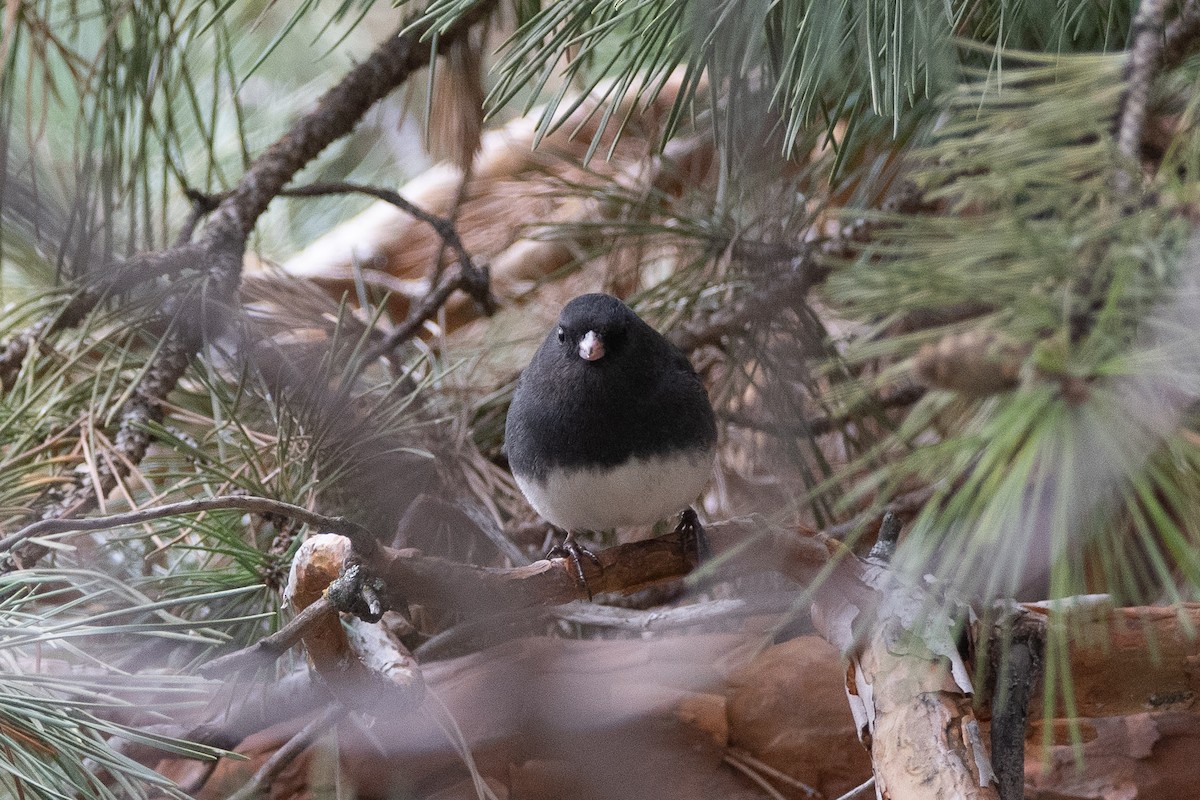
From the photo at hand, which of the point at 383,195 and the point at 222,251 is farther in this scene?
the point at 383,195

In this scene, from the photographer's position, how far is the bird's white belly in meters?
1.41

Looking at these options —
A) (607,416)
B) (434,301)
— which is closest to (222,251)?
(434,301)

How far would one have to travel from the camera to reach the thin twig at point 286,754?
4.33 feet

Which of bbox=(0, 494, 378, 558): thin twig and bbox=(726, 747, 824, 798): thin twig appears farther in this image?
bbox=(726, 747, 824, 798): thin twig

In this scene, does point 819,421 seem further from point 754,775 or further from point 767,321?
point 754,775

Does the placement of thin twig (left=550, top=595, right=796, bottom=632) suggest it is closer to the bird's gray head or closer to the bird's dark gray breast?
the bird's dark gray breast

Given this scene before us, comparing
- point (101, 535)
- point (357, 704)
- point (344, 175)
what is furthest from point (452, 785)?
point (344, 175)

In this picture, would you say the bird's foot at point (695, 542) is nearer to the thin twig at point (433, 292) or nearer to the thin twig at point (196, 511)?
the thin twig at point (196, 511)

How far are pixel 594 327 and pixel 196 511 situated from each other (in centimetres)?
70

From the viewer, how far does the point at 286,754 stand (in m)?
1.34

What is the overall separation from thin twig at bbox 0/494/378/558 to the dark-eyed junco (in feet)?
1.34

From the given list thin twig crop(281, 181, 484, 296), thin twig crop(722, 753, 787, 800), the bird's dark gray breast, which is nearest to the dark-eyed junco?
the bird's dark gray breast

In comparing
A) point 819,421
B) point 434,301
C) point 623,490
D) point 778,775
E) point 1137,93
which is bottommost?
point 778,775

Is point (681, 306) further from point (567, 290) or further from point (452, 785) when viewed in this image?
point (452, 785)
